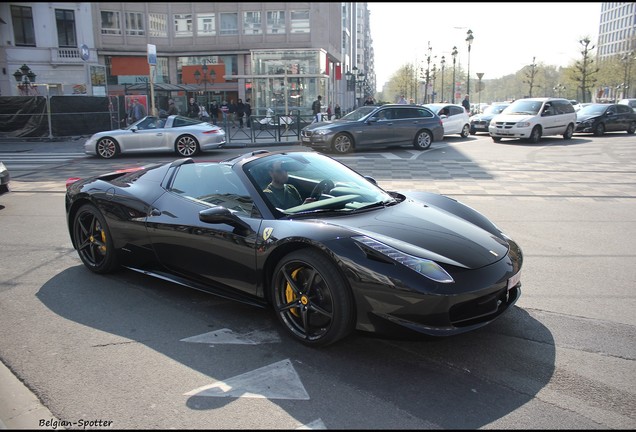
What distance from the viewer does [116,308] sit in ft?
15.1

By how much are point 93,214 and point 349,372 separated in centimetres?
338

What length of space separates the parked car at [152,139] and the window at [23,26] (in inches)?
1175

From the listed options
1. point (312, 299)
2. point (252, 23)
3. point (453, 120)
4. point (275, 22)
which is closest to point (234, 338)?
point (312, 299)

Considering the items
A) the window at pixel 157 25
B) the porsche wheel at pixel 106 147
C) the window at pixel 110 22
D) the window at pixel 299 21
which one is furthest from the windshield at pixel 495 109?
the window at pixel 110 22

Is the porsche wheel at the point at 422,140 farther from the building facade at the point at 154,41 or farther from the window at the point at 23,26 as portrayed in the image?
the window at the point at 23,26

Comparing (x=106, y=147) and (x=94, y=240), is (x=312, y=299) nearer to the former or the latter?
(x=94, y=240)

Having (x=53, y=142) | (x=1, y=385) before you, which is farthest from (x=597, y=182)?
(x=53, y=142)

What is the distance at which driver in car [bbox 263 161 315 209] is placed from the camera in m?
4.33

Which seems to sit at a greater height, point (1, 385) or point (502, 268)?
point (502, 268)

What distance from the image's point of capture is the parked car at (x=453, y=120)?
945 inches

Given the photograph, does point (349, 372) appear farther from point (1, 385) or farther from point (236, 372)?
point (1, 385)

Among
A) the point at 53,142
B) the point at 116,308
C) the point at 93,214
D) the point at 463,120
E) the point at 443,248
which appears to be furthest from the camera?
the point at 463,120

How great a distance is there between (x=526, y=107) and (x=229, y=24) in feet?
98.1

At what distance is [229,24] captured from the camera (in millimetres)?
44281
